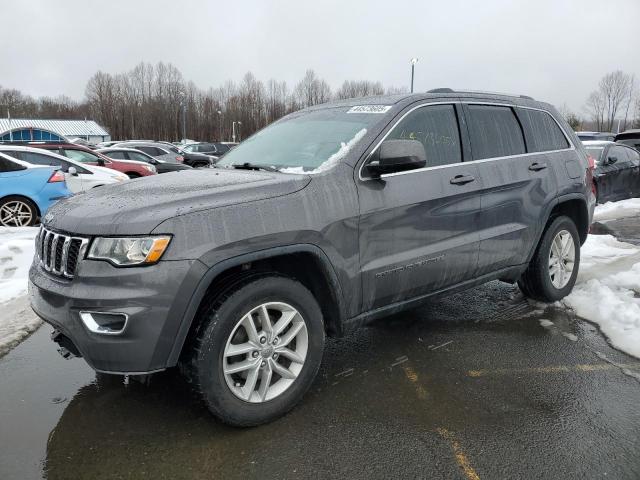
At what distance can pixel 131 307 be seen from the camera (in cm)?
243

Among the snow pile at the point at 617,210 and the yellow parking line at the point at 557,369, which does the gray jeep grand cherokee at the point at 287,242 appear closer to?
the yellow parking line at the point at 557,369

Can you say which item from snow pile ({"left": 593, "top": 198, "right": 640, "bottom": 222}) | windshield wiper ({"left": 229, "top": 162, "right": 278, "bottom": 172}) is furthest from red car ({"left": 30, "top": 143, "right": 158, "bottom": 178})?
snow pile ({"left": 593, "top": 198, "right": 640, "bottom": 222})

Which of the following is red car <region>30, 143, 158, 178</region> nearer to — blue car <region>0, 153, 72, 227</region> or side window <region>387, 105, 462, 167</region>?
blue car <region>0, 153, 72, 227</region>

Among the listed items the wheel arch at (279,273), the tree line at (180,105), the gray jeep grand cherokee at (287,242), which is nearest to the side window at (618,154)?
the gray jeep grand cherokee at (287,242)

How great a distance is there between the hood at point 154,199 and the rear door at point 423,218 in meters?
0.58

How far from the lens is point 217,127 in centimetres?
8644

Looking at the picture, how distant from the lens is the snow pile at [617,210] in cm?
1040

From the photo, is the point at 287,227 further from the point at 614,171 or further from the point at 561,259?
the point at 614,171

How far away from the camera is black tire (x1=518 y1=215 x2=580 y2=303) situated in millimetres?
4648

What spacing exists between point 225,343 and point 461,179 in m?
2.08

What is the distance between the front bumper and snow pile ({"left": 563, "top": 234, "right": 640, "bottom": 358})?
337 centimetres

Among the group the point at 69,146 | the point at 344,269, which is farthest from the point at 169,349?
the point at 69,146

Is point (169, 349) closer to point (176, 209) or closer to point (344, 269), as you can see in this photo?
point (176, 209)

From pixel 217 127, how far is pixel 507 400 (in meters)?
87.5
